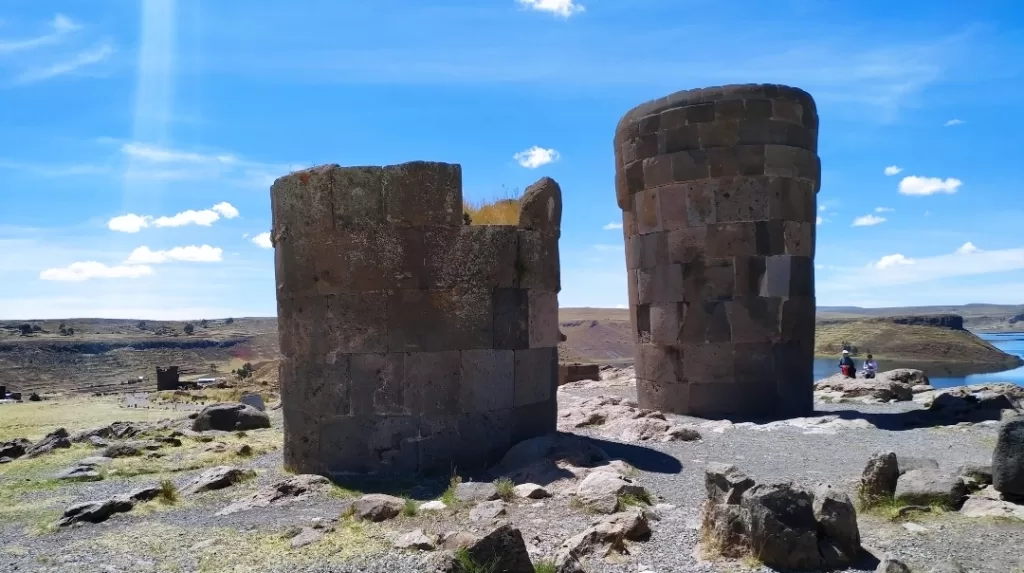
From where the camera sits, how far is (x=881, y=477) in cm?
611

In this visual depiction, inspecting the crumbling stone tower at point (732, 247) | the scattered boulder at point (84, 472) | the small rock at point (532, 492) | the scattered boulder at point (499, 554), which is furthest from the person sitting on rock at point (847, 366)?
the scattered boulder at point (499, 554)

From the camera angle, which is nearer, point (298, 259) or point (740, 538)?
point (740, 538)

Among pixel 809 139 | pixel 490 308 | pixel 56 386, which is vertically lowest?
pixel 56 386

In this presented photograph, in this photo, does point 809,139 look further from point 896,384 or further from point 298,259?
point 298,259

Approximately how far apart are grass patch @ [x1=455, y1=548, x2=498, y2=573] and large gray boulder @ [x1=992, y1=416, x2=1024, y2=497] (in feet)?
12.2

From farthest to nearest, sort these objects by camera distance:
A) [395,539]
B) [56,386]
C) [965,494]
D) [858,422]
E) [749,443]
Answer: [56,386] < [858,422] < [749,443] < [965,494] < [395,539]

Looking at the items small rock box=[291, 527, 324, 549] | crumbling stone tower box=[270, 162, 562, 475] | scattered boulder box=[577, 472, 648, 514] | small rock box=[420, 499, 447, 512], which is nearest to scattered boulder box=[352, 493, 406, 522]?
small rock box=[420, 499, 447, 512]

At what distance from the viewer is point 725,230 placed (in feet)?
38.6

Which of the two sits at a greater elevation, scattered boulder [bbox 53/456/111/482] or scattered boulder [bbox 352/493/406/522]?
scattered boulder [bbox 352/493/406/522]

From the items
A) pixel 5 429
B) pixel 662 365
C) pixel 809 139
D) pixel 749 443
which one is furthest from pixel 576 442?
pixel 5 429

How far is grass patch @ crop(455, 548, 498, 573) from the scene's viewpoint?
471 centimetres

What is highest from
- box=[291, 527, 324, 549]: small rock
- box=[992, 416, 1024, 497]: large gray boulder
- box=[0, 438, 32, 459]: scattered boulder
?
box=[992, 416, 1024, 497]: large gray boulder

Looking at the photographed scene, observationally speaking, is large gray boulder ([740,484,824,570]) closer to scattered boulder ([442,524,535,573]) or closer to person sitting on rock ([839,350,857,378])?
scattered boulder ([442,524,535,573])

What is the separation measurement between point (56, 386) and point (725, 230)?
132 feet
